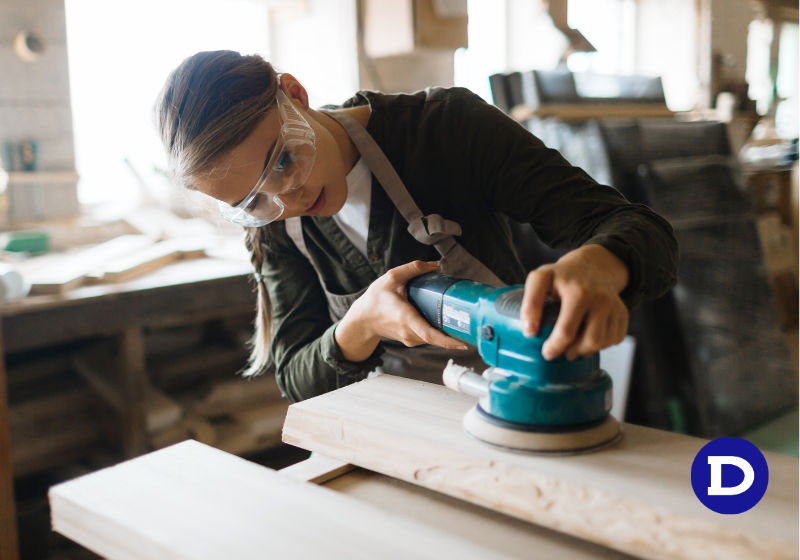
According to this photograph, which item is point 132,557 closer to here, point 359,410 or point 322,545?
point 322,545

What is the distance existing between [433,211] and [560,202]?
31 cm

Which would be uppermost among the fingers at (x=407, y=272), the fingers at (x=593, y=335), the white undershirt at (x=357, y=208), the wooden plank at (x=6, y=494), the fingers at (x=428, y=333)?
the white undershirt at (x=357, y=208)

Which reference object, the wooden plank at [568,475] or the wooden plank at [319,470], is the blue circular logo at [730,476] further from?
the wooden plank at [319,470]

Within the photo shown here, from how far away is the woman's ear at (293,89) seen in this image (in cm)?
126

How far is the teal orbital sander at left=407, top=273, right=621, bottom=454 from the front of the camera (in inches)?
34.6

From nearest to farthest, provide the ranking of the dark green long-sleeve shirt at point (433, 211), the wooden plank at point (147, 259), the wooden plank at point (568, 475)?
the wooden plank at point (568, 475), the dark green long-sleeve shirt at point (433, 211), the wooden plank at point (147, 259)

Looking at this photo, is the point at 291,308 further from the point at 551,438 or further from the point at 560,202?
the point at 551,438

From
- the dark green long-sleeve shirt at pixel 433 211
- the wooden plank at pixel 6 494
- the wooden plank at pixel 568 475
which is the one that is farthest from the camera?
the wooden plank at pixel 6 494

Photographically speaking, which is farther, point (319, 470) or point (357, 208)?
point (357, 208)

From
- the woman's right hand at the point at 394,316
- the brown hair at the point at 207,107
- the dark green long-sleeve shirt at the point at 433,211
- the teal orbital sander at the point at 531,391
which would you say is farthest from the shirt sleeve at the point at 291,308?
the teal orbital sander at the point at 531,391

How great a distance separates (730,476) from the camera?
0.78 metres

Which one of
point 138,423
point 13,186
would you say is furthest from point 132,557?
point 13,186

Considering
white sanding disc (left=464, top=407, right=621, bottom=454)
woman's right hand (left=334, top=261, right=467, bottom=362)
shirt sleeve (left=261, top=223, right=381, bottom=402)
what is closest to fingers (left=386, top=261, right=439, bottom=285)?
woman's right hand (left=334, top=261, right=467, bottom=362)

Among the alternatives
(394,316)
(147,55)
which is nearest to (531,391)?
(394,316)
